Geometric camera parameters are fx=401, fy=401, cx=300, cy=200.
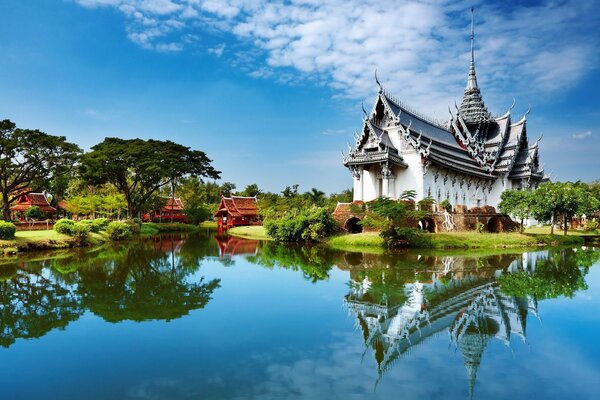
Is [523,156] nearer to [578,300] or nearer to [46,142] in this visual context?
[578,300]

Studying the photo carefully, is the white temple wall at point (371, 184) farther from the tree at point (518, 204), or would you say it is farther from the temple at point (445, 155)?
the tree at point (518, 204)

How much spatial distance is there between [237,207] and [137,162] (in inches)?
559

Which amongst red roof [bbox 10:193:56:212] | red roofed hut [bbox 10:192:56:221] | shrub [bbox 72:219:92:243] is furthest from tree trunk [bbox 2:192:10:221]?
red roof [bbox 10:193:56:212]

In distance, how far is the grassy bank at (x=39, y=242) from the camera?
62.9 ft

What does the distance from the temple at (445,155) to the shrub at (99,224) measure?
17196mm

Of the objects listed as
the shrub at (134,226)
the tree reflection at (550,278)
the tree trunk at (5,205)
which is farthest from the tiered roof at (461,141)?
the tree trunk at (5,205)

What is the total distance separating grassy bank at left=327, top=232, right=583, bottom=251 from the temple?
4.92 metres

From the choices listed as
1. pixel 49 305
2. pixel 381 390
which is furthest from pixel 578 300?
pixel 49 305

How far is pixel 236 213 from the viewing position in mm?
45875

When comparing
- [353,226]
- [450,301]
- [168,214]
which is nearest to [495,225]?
[353,226]

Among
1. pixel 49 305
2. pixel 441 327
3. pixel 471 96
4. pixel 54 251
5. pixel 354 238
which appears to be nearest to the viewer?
pixel 441 327

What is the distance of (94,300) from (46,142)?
2238 cm

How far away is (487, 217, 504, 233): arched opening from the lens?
89.3ft

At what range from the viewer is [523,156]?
3669 centimetres
